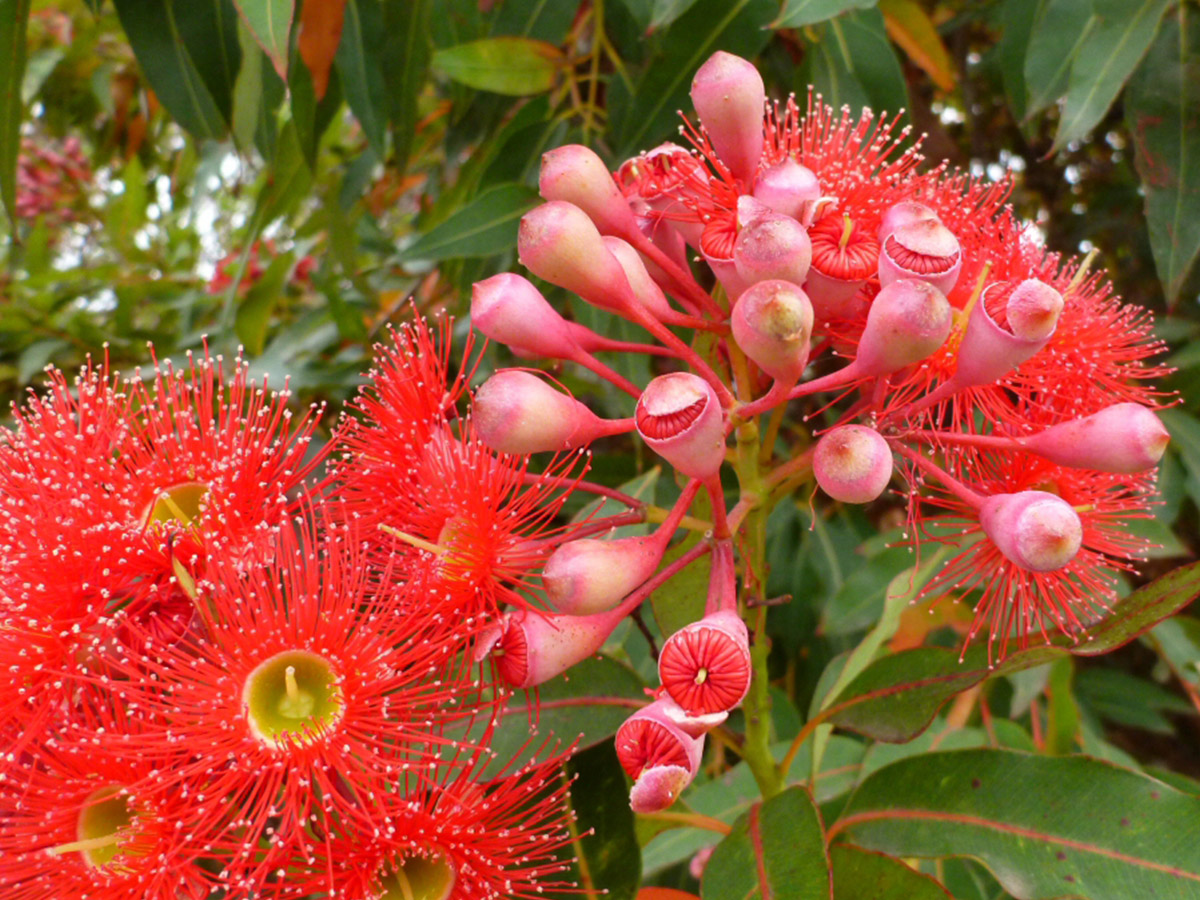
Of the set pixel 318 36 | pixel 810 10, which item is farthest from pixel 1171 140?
pixel 318 36

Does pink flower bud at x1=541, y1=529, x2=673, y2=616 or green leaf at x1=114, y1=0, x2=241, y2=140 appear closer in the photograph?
pink flower bud at x1=541, y1=529, x2=673, y2=616

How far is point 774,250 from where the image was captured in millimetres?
786

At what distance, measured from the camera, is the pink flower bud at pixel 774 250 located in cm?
79

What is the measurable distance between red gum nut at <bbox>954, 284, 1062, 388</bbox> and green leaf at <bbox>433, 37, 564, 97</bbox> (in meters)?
0.99

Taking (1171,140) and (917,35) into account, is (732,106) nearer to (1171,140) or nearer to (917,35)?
(1171,140)

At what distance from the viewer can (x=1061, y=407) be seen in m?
0.98

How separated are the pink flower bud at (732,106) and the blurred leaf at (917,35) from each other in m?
0.96

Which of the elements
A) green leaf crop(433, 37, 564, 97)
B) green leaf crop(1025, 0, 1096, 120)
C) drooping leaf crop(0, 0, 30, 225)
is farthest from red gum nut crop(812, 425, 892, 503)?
drooping leaf crop(0, 0, 30, 225)

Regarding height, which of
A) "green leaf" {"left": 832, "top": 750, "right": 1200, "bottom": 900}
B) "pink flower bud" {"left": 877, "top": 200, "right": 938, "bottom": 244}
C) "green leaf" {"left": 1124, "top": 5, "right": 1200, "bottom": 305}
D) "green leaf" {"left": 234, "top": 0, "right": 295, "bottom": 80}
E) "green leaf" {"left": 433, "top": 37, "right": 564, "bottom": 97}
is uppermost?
"green leaf" {"left": 234, "top": 0, "right": 295, "bottom": 80}

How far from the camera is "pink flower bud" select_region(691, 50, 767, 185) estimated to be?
0.93m

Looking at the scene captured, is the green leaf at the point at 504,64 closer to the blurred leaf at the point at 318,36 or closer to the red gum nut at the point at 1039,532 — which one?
the blurred leaf at the point at 318,36

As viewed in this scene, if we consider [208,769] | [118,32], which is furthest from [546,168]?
[118,32]

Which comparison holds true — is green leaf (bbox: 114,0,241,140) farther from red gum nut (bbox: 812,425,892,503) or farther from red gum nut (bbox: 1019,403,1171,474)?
red gum nut (bbox: 1019,403,1171,474)

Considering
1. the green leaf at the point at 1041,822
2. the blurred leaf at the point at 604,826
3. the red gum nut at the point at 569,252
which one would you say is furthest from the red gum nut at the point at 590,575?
the green leaf at the point at 1041,822
